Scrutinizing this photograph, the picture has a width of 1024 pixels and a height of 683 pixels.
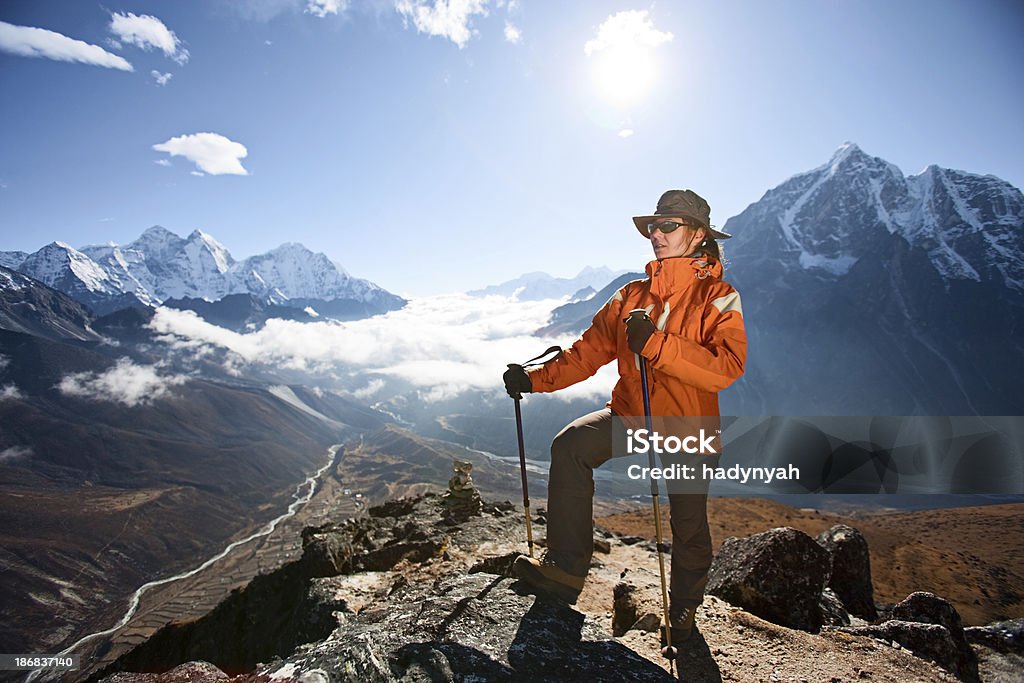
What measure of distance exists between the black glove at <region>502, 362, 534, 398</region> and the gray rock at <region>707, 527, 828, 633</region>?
188 inches

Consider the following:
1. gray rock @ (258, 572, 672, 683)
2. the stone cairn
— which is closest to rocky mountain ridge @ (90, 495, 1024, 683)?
gray rock @ (258, 572, 672, 683)

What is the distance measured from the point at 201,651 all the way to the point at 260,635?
82.9 inches

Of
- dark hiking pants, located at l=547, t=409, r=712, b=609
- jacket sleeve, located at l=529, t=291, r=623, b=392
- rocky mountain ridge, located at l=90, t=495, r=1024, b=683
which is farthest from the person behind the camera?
jacket sleeve, located at l=529, t=291, r=623, b=392

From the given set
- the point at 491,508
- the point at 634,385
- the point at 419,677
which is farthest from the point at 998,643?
the point at 491,508

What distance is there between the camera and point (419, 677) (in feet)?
12.2

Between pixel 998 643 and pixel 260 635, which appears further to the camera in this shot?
pixel 260 635

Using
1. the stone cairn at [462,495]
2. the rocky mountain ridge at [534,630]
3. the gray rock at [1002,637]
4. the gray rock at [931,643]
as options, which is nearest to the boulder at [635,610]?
the rocky mountain ridge at [534,630]

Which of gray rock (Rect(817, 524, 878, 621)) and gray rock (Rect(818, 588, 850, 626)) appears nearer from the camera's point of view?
gray rock (Rect(818, 588, 850, 626))

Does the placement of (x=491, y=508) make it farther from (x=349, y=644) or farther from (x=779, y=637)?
(x=349, y=644)

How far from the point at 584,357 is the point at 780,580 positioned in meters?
4.76

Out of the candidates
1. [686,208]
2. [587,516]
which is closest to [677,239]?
[686,208]

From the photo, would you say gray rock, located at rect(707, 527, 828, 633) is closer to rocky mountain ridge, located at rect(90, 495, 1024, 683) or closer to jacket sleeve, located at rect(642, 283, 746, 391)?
rocky mountain ridge, located at rect(90, 495, 1024, 683)

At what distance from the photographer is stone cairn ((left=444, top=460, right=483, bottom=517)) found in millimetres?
15914

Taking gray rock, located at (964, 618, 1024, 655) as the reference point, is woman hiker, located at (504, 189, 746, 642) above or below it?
above
